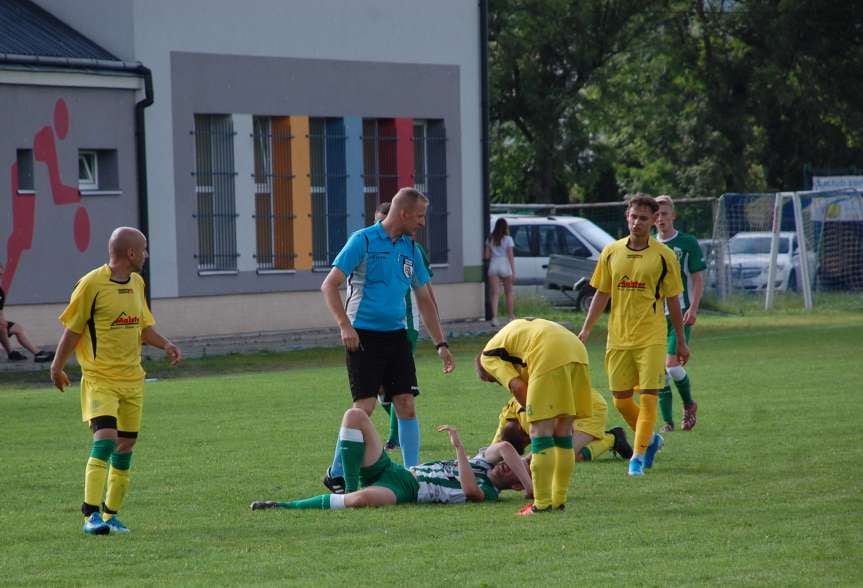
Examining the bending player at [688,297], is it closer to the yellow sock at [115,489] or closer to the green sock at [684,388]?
the green sock at [684,388]

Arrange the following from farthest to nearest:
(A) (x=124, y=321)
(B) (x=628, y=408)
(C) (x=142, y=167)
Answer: (C) (x=142, y=167) < (B) (x=628, y=408) < (A) (x=124, y=321)

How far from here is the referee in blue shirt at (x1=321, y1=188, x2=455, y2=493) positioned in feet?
34.2

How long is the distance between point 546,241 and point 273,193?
8.83 meters

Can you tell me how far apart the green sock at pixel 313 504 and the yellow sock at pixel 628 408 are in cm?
264

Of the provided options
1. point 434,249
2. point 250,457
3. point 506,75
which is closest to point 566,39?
point 506,75

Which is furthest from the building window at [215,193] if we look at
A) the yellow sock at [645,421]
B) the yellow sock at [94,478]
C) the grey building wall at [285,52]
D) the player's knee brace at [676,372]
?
the yellow sock at [94,478]

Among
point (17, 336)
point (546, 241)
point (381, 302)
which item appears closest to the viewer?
point (381, 302)

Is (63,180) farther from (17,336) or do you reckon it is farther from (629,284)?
(629,284)

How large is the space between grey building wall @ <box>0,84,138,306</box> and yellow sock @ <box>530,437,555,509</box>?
49.9 feet

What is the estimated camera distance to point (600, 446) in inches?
474

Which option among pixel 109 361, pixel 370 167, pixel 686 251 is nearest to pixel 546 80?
pixel 370 167

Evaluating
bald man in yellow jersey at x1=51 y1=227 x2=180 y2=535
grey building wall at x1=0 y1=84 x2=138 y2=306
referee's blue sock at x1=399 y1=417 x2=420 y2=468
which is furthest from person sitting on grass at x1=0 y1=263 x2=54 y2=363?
bald man in yellow jersey at x1=51 y1=227 x2=180 y2=535

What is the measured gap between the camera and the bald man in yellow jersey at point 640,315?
1105 cm

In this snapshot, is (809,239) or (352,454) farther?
(809,239)
